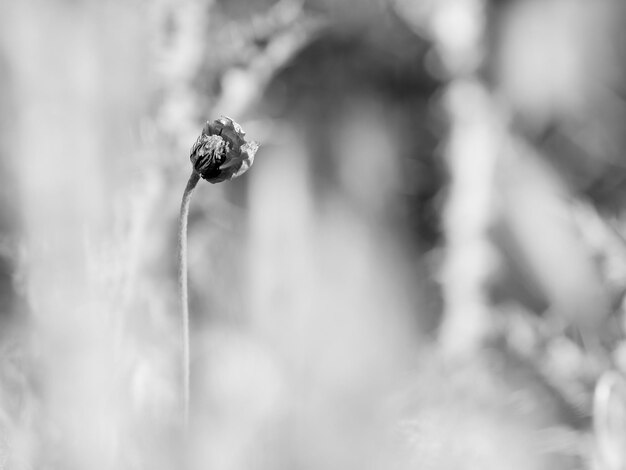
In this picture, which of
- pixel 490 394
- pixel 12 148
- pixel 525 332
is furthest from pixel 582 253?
pixel 12 148

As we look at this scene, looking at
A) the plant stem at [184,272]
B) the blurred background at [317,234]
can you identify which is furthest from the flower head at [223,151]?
the blurred background at [317,234]

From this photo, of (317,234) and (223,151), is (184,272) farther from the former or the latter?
(317,234)

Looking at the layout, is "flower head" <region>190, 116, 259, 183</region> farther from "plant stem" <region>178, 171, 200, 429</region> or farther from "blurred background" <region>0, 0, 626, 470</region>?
"blurred background" <region>0, 0, 626, 470</region>

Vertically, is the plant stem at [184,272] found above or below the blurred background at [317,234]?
below

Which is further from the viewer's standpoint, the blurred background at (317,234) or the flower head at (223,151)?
the blurred background at (317,234)

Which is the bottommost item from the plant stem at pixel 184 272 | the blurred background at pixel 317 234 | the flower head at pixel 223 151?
the plant stem at pixel 184 272

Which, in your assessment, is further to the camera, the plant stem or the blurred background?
the blurred background

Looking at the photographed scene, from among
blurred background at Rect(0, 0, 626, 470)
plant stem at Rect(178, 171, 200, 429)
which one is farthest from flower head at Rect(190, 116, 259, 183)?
blurred background at Rect(0, 0, 626, 470)

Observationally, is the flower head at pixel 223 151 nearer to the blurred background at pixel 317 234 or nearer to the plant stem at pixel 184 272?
the plant stem at pixel 184 272
